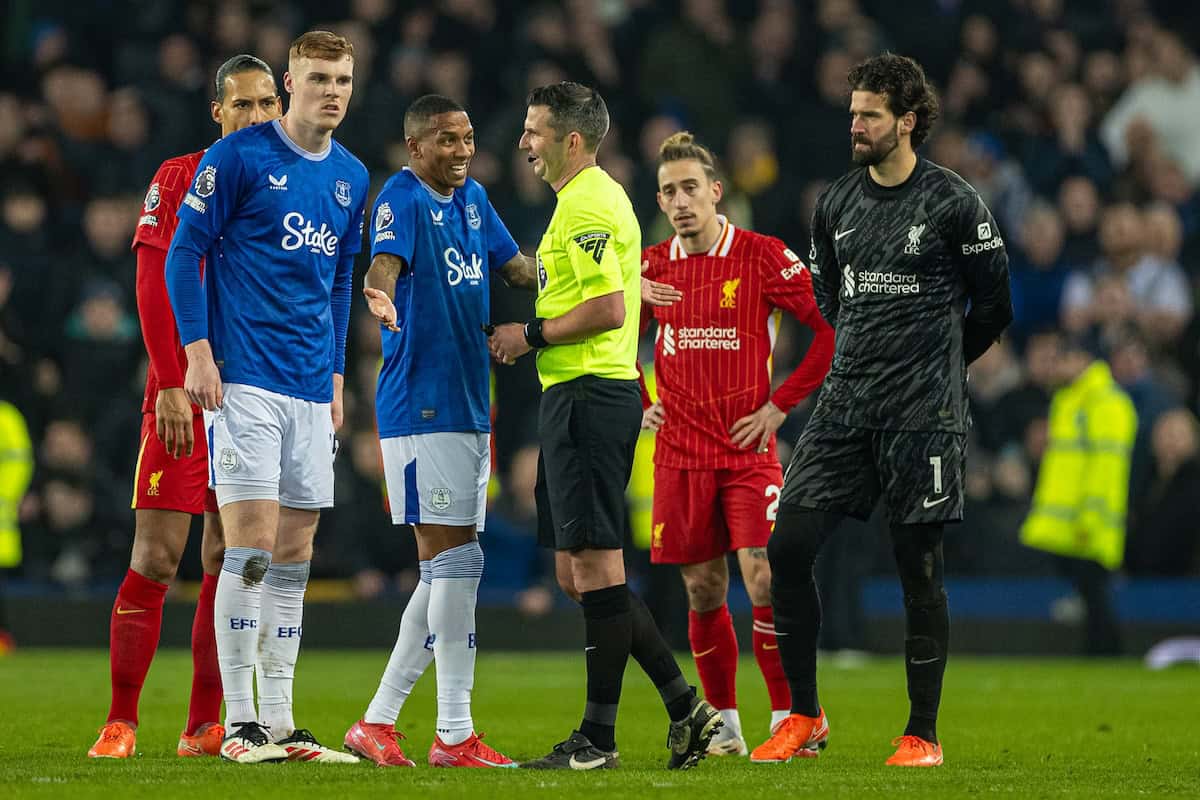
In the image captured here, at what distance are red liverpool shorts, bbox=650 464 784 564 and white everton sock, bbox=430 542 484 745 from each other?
4.15 ft

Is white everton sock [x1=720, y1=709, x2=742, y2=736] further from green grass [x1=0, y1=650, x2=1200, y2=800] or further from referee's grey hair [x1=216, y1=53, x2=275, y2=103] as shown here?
referee's grey hair [x1=216, y1=53, x2=275, y2=103]

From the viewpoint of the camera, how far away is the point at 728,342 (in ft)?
27.4

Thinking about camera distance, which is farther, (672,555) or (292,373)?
(672,555)

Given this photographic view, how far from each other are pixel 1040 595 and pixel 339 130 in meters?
7.14

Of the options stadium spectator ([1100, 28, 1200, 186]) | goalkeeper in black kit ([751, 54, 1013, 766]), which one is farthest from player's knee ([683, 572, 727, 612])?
stadium spectator ([1100, 28, 1200, 186])

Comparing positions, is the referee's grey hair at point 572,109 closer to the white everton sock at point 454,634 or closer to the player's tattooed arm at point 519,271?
the player's tattooed arm at point 519,271

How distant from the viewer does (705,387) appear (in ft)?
27.5

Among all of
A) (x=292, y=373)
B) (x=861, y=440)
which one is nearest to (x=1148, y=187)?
(x=861, y=440)

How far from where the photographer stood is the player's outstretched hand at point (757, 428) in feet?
27.0

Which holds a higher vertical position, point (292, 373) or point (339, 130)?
point (339, 130)

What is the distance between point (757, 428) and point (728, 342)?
0.42m

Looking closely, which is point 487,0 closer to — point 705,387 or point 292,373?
point 705,387

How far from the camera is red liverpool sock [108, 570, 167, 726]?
7332mm

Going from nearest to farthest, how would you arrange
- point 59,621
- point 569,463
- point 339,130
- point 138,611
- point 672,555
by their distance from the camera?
1. point 569,463
2. point 138,611
3. point 672,555
4. point 59,621
5. point 339,130
